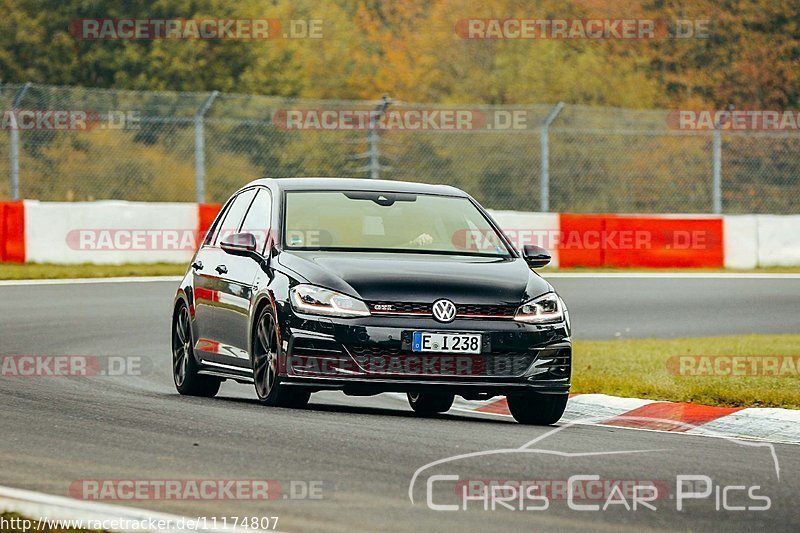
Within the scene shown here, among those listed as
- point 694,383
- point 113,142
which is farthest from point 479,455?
point 113,142

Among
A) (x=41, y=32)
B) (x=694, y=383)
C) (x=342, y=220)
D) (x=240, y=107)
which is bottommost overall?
(x=694, y=383)

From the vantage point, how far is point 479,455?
827 centimetres

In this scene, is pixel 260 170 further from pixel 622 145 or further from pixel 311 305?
pixel 311 305

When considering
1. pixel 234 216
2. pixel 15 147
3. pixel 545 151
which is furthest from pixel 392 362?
pixel 545 151

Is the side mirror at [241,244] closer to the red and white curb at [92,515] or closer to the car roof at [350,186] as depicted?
the car roof at [350,186]

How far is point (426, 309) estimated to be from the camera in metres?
9.83

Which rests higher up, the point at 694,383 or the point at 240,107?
the point at 240,107

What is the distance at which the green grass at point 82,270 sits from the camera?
Result: 22.9m

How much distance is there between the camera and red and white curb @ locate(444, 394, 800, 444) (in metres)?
10.2

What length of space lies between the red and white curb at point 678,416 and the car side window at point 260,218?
6.17 feet

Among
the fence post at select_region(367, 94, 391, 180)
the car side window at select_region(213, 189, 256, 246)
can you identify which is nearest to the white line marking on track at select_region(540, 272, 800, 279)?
the fence post at select_region(367, 94, 391, 180)

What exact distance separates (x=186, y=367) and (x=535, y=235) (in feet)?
48.1

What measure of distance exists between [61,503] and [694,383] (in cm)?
695

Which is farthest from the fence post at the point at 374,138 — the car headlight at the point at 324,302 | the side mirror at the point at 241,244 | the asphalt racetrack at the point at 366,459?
the car headlight at the point at 324,302
